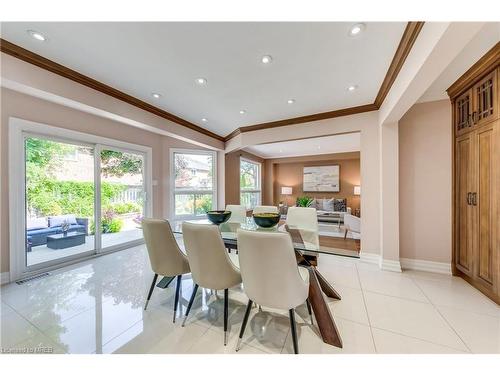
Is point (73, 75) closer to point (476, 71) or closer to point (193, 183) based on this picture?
point (193, 183)

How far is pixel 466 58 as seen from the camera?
6.33 feet

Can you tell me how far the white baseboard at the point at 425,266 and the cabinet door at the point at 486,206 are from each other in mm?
475

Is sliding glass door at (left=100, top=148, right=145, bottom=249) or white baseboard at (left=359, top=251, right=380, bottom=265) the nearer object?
white baseboard at (left=359, top=251, right=380, bottom=265)

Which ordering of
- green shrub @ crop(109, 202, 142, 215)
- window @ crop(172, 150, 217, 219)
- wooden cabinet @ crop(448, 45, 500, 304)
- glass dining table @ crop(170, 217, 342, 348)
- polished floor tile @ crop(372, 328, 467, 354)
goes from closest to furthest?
polished floor tile @ crop(372, 328, 467, 354) < glass dining table @ crop(170, 217, 342, 348) < wooden cabinet @ crop(448, 45, 500, 304) < green shrub @ crop(109, 202, 142, 215) < window @ crop(172, 150, 217, 219)

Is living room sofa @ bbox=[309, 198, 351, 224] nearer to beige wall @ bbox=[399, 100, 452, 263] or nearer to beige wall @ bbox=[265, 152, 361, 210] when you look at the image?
beige wall @ bbox=[265, 152, 361, 210]

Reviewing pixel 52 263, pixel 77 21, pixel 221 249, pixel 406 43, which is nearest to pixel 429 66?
pixel 406 43

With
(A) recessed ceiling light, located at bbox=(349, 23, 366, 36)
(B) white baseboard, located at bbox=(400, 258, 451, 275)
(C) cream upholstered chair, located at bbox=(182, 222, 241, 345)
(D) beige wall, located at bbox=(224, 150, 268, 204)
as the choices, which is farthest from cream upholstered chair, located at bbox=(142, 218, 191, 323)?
(D) beige wall, located at bbox=(224, 150, 268, 204)

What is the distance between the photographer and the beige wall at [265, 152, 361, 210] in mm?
7102

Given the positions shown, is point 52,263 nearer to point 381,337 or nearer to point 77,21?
point 77,21

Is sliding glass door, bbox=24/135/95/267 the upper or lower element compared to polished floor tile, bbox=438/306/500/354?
upper

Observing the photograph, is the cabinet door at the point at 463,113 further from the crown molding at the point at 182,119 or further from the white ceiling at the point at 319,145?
the white ceiling at the point at 319,145

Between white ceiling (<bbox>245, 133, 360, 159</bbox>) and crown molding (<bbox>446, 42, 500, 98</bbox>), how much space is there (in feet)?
7.38

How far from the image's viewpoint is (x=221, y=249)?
1.52 m
